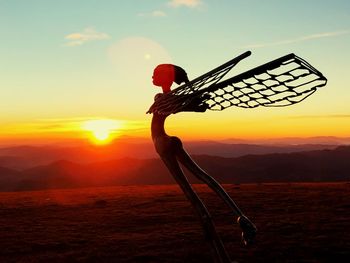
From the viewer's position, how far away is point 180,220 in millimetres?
15125

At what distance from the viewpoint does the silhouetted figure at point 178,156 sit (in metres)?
6.35

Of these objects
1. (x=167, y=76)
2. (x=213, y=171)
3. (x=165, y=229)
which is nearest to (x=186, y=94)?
(x=167, y=76)


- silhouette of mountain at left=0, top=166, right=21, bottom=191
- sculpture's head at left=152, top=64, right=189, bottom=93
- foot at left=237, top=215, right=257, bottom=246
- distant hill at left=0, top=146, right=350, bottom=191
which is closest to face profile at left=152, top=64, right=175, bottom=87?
sculpture's head at left=152, top=64, right=189, bottom=93

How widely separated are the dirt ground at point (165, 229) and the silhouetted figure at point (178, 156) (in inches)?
153

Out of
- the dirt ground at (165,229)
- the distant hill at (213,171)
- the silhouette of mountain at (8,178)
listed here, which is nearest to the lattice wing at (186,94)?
the dirt ground at (165,229)

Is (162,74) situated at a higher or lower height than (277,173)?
higher

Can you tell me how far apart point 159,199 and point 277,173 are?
8017 centimetres

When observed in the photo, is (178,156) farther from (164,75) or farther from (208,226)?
(164,75)

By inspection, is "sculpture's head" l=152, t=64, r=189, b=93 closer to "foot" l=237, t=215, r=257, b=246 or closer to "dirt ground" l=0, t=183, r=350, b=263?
Result: "foot" l=237, t=215, r=257, b=246

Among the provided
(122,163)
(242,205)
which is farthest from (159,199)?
(122,163)

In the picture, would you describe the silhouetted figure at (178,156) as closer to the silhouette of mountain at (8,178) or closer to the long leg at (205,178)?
the long leg at (205,178)

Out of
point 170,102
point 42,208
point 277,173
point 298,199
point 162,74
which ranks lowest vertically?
point 277,173

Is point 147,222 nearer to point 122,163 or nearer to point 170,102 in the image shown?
point 170,102

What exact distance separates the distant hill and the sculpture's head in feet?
257
